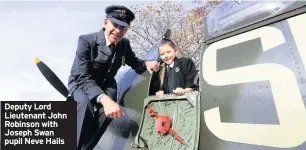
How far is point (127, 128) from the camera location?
17.0ft

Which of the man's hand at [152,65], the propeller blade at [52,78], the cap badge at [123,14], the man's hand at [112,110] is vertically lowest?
the man's hand at [112,110]

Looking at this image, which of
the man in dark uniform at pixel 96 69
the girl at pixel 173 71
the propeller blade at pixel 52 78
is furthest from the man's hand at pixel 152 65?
the propeller blade at pixel 52 78

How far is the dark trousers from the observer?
5.24 m

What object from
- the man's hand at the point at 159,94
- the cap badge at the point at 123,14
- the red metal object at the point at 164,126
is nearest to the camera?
the red metal object at the point at 164,126

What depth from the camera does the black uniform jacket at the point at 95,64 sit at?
5180mm

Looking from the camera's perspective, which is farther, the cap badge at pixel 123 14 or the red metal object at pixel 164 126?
the cap badge at pixel 123 14

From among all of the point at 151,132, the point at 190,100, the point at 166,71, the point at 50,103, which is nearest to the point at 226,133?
the point at 190,100

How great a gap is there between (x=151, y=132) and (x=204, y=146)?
A: 2.78 feet

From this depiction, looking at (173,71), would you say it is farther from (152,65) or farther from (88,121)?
(88,121)

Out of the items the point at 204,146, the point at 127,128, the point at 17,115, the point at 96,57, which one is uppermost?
the point at 96,57

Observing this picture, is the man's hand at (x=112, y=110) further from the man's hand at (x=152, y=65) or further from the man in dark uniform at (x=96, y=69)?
the man's hand at (x=152, y=65)

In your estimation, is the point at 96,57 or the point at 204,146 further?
the point at 96,57

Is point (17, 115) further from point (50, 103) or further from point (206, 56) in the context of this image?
point (206, 56)
